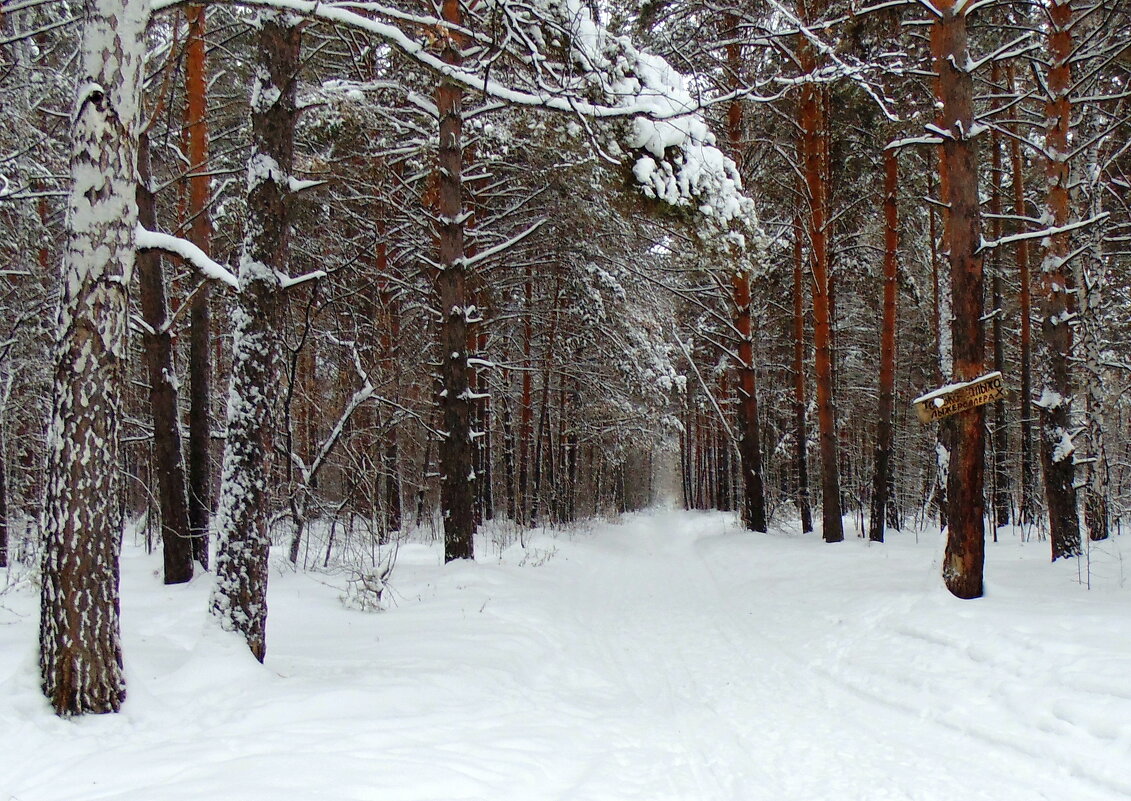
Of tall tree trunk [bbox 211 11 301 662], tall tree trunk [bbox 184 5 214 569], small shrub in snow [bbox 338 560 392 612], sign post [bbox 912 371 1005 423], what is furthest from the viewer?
tall tree trunk [bbox 184 5 214 569]

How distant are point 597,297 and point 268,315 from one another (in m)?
9.70

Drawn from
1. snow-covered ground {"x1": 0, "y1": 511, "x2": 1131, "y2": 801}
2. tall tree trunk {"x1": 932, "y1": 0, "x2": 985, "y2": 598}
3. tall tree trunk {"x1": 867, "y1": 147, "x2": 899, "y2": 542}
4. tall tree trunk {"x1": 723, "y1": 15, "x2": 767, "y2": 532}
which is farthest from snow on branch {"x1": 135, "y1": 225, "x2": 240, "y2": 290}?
tall tree trunk {"x1": 867, "y1": 147, "x2": 899, "y2": 542}

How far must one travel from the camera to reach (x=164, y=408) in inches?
334

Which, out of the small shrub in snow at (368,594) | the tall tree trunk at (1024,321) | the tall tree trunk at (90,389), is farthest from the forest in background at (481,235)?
the small shrub in snow at (368,594)

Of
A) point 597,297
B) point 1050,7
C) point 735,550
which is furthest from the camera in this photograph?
point 597,297

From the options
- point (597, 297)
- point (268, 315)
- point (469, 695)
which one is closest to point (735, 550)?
point (597, 297)

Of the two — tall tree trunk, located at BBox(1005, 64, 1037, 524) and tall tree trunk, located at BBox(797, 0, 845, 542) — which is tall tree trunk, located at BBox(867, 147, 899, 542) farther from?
tall tree trunk, located at BBox(1005, 64, 1037, 524)

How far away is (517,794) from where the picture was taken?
3326mm

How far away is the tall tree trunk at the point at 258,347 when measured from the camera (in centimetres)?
485

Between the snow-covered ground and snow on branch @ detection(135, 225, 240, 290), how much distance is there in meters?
2.43

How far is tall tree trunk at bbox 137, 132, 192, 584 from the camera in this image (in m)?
8.30

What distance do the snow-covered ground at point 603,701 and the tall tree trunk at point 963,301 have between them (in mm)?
513

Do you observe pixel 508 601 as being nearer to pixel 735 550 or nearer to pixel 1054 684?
pixel 1054 684

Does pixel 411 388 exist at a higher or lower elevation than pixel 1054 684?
higher
